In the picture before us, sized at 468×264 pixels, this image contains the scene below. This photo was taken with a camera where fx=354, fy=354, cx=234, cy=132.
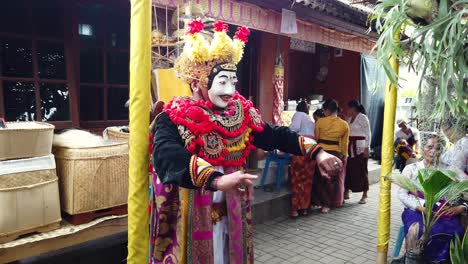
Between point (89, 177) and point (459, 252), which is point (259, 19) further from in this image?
point (459, 252)

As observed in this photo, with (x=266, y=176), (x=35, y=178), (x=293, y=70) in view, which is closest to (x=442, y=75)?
(x=35, y=178)

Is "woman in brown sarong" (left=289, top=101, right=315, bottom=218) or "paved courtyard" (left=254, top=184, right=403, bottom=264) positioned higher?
"woman in brown sarong" (left=289, top=101, right=315, bottom=218)

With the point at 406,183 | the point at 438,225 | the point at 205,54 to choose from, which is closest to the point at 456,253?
the point at 438,225

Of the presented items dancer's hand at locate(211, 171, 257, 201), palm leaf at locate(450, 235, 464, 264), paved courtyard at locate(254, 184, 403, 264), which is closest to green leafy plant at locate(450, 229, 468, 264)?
palm leaf at locate(450, 235, 464, 264)

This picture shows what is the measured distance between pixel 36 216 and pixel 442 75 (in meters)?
2.76

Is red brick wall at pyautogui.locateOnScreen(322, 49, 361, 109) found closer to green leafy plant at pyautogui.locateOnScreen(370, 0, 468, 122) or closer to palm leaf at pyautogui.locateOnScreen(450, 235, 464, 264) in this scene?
palm leaf at pyautogui.locateOnScreen(450, 235, 464, 264)

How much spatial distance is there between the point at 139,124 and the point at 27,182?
4.95 feet

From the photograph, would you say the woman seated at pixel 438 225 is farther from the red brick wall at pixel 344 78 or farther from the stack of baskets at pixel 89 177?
the red brick wall at pixel 344 78

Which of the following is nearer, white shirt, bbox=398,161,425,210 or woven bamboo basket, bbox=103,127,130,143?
woven bamboo basket, bbox=103,127,130,143

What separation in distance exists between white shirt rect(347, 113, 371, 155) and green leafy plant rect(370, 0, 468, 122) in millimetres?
4314

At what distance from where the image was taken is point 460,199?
3256 millimetres

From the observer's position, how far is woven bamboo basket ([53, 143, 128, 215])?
2.79 meters

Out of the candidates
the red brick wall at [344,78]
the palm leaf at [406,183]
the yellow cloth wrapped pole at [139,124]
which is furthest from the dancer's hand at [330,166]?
the red brick wall at [344,78]

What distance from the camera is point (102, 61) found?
13.9 ft
